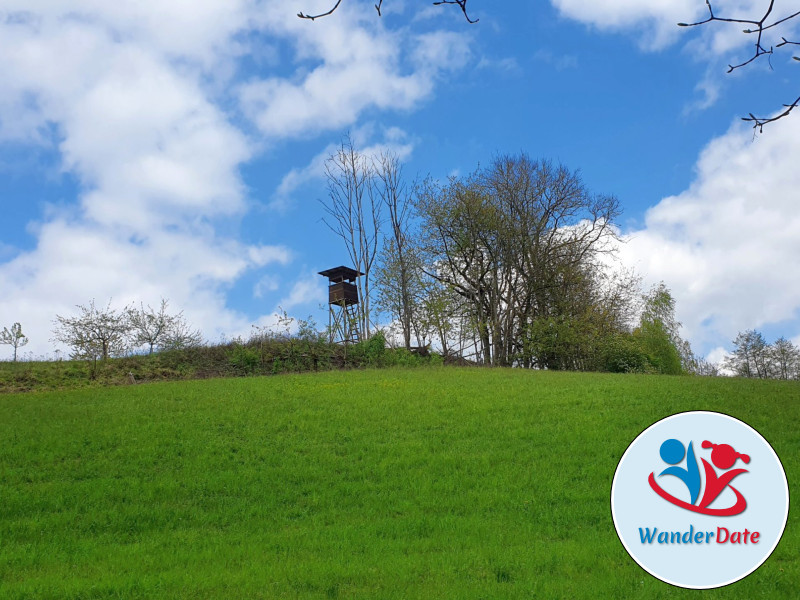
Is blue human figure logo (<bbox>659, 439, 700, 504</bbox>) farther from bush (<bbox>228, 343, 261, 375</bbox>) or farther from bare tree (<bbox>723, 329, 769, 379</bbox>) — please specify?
bare tree (<bbox>723, 329, 769, 379</bbox>)

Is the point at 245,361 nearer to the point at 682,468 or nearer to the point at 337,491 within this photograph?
the point at 337,491

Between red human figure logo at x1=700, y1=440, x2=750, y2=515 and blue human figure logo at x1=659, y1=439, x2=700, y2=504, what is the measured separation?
8cm

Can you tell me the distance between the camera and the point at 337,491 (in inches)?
387

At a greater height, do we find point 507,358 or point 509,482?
point 507,358

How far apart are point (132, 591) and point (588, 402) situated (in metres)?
12.1

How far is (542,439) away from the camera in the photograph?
40.9 feet

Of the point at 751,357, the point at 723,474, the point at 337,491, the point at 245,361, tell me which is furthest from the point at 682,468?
the point at 751,357

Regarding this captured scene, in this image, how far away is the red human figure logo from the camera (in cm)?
518

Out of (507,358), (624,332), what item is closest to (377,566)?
(507,358)

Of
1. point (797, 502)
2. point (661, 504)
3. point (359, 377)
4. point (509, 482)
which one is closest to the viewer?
point (661, 504)

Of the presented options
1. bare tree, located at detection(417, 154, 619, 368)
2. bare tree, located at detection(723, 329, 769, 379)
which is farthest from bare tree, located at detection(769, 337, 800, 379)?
bare tree, located at detection(417, 154, 619, 368)

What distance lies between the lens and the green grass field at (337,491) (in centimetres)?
643

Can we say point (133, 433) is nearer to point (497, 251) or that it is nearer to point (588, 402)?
point (588, 402)

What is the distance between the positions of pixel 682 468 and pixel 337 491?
581 cm
